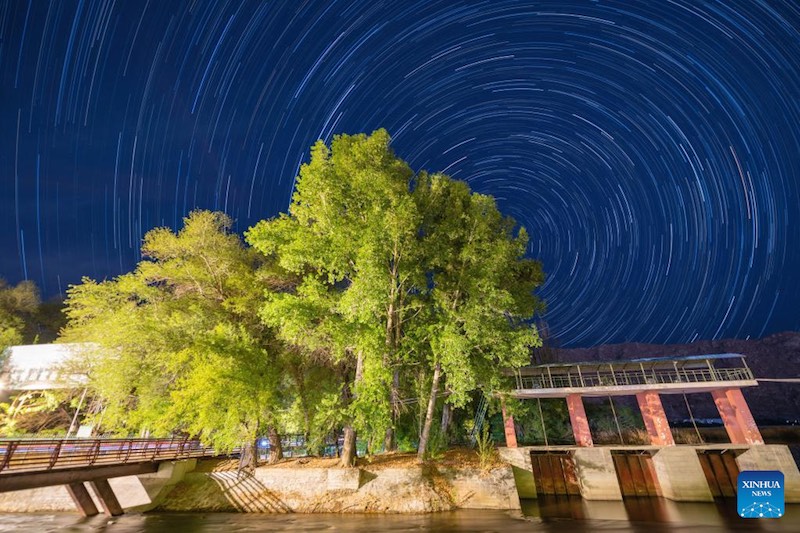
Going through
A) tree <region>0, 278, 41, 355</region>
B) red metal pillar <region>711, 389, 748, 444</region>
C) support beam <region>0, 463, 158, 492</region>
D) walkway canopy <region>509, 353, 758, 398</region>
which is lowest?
support beam <region>0, 463, 158, 492</region>

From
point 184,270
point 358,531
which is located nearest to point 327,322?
point 358,531

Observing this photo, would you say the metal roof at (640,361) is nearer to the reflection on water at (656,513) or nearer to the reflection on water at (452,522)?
the reflection on water at (656,513)

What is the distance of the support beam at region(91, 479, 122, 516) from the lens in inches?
601

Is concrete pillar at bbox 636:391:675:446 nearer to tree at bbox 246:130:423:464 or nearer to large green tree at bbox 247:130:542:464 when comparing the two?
large green tree at bbox 247:130:542:464

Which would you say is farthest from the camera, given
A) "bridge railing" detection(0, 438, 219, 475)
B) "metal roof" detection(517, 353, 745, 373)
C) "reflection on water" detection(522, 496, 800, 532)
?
"metal roof" detection(517, 353, 745, 373)

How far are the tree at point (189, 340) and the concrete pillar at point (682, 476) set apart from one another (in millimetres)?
22792

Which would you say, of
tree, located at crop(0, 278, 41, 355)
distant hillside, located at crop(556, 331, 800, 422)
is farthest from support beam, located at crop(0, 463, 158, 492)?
tree, located at crop(0, 278, 41, 355)

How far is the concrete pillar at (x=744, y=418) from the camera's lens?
19562mm

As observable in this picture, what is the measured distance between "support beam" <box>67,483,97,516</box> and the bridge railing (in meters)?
1.62

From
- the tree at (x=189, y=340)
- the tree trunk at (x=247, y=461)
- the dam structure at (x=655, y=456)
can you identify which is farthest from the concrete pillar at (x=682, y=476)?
the tree trunk at (x=247, y=461)

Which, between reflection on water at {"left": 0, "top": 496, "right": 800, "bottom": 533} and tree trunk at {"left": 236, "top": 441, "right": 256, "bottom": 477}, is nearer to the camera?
reflection on water at {"left": 0, "top": 496, "right": 800, "bottom": 533}

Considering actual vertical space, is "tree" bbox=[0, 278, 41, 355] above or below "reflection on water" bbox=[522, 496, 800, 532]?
above

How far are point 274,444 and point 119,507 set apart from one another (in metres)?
7.07

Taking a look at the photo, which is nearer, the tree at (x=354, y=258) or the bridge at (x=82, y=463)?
the bridge at (x=82, y=463)
